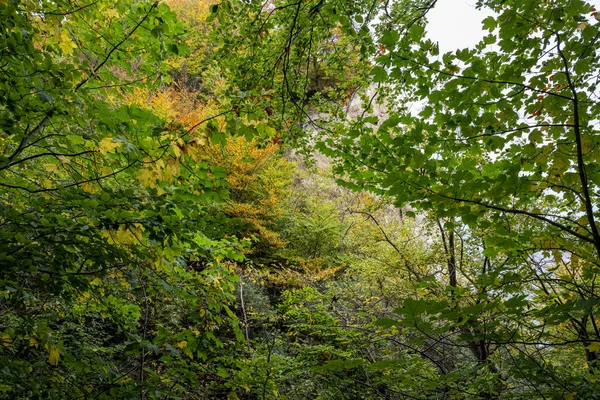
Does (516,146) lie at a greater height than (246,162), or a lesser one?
lesser

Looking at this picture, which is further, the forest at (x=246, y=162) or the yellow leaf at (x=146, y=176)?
the forest at (x=246, y=162)

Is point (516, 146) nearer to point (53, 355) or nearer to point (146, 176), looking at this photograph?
point (146, 176)

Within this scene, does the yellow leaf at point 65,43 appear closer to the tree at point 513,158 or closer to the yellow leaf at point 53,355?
the tree at point 513,158

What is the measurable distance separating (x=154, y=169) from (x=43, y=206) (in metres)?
0.82

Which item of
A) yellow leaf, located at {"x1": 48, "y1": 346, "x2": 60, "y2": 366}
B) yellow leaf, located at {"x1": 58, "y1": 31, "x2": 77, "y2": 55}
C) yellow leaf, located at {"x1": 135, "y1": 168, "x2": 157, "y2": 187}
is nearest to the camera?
yellow leaf, located at {"x1": 135, "y1": 168, "x2": 157, "y2": 187}

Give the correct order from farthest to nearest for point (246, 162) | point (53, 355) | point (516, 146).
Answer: point (246, 162) < point (516, 146) < point (53, 355)

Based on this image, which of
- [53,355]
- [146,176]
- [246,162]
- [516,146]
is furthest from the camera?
[246,162]

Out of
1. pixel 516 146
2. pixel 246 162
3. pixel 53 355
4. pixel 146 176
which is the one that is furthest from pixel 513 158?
pixel 53 355

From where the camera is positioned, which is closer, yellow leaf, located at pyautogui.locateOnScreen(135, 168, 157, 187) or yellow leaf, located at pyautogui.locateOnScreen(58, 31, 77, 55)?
yellow leaf, located at pyautogui.locateOnScreen(135, 168, 157, 187)

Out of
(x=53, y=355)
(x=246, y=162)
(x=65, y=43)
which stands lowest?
(x=53, y=355)

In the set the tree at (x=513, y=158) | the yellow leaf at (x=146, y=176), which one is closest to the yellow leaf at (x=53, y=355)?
the yellow leaf at (x=146, y=176)

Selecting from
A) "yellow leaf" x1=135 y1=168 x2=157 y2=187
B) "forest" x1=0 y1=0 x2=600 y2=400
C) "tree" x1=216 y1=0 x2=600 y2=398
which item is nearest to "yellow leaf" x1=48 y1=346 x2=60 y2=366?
"forest" x1=0 y1=0 x2=600 y2=400

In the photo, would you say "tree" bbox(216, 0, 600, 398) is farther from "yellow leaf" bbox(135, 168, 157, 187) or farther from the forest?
"yellow leaf" bbox(135, 168, 157, 187)

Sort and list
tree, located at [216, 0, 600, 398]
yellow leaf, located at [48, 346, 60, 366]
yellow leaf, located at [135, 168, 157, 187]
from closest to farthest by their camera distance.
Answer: yellow leaf, located at [135, 168, 157, 187]
tree, located at [216, 0, 600, 398]
yellow leaf, located at [48, 346, 60, 366]
